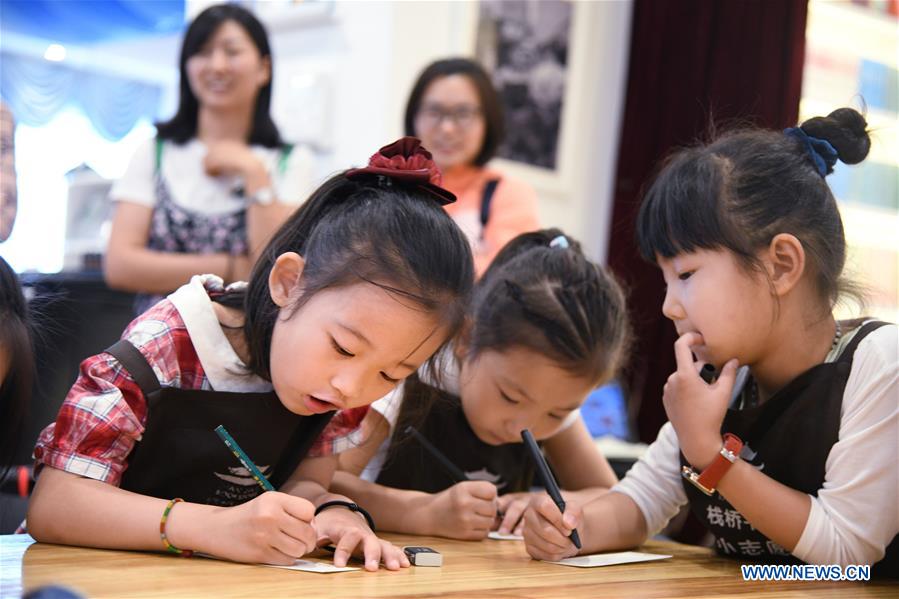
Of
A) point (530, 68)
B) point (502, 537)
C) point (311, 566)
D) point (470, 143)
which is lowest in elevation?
point (502, 537)

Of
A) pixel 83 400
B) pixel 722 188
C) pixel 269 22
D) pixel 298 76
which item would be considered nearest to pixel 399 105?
pixel 298 76

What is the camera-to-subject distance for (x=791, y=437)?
1.34 m

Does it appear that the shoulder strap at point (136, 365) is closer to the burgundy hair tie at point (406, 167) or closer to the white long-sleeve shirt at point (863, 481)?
the burgundy hair tie at point (406, 167)

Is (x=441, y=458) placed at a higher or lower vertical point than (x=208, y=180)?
lower

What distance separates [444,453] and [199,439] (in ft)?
1.91

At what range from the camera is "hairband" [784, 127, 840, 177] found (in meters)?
1.42

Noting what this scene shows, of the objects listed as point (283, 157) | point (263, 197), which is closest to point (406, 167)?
point (263, 197)

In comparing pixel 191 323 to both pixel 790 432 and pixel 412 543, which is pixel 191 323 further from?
pixel 790 432

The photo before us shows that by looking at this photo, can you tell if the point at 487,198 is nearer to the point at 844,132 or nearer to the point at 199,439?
the point at 844,132

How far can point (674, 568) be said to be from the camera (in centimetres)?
131

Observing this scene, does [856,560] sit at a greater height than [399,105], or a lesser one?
lesser

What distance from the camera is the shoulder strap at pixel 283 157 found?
7.84 ft

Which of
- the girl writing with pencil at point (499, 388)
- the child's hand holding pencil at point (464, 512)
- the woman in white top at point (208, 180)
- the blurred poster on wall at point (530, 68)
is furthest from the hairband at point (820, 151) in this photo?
the blurred poster on wall at point (530, 68)

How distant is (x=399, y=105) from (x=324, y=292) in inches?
92.2
